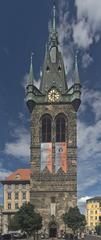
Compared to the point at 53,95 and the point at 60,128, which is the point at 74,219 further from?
the point at 53,95

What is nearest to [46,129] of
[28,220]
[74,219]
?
[74,219]

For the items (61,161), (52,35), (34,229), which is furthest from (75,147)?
(52,35)

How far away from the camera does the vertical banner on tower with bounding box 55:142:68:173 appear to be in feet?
329

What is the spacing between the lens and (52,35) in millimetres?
123750

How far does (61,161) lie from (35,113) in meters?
13.2

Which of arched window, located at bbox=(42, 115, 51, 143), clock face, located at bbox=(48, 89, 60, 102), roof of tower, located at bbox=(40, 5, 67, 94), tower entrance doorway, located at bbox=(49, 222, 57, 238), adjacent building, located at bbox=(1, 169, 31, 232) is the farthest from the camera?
adjacent building, located at bbox=(1, 169, 31, 232)

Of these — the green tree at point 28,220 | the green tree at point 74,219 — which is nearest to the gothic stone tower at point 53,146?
the green tree at point 74,219

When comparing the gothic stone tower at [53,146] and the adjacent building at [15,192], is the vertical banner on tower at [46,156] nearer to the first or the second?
the gothic stone tower at [53,146]

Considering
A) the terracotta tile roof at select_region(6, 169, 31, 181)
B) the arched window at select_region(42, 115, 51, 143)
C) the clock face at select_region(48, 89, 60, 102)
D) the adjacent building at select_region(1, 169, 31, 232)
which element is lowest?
the adjacent building at select_region(1, 169, 31, 232)

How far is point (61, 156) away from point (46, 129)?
752 cm

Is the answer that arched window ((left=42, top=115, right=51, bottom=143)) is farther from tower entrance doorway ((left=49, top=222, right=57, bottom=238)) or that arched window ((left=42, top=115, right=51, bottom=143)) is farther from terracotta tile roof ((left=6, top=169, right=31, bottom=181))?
terracotta tile roof ((left=6, top=169, right=31, bottom=181))

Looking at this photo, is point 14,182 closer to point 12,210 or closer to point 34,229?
point 12,210

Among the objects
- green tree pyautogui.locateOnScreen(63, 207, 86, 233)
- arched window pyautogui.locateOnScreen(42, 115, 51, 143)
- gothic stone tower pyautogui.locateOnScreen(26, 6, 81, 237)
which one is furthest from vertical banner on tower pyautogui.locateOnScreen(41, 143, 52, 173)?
green tree pyautogui.locateOnScreen(63, 207, 86, 233)

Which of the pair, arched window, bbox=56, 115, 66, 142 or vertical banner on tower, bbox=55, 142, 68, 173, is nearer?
vertical banner on tower, bbox=55, 142, 68, 173
